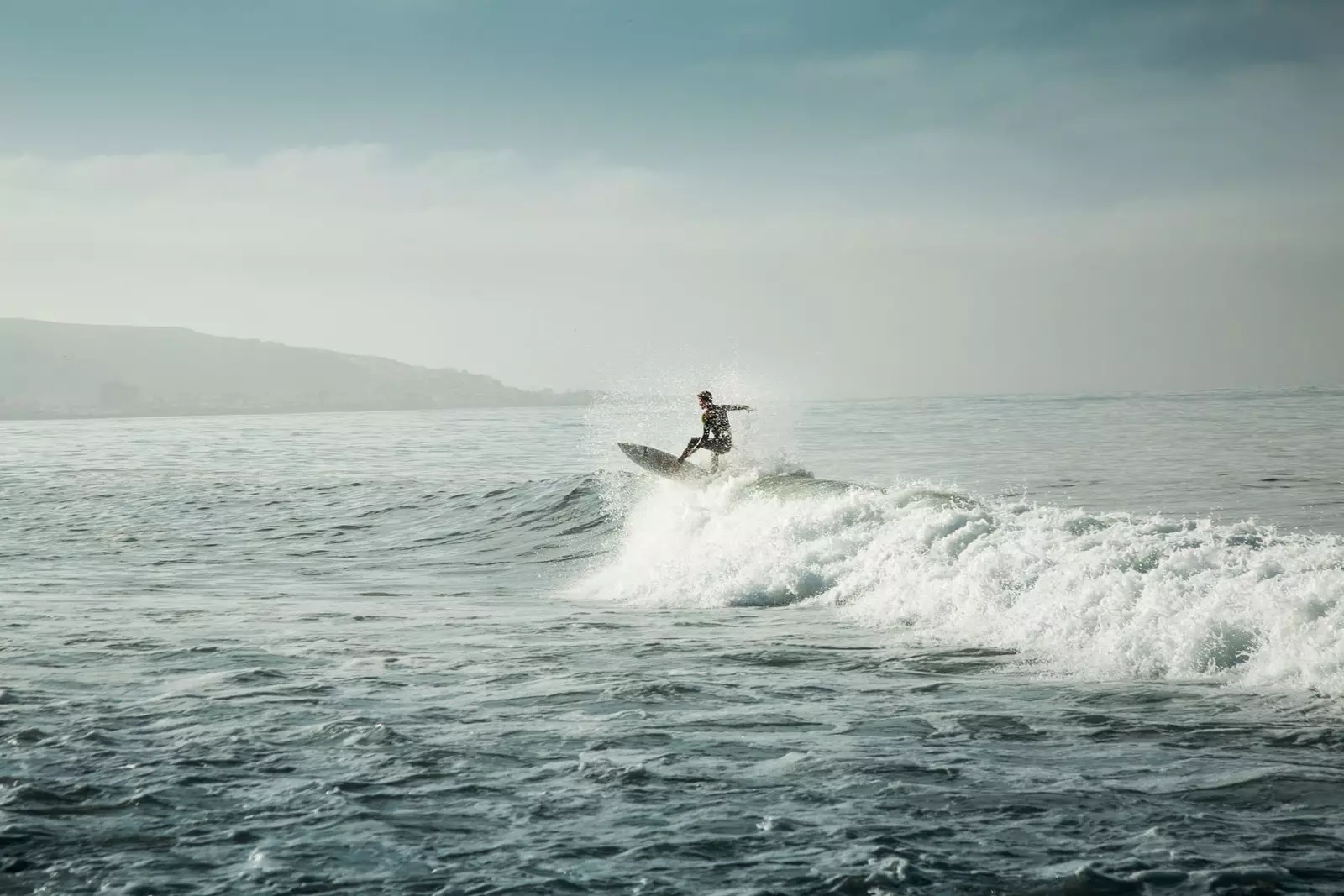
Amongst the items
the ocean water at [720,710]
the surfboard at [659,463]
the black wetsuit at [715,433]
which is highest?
the black wetsuit at [715,433]

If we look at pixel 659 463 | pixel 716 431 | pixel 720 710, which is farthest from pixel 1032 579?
pixel 659 463

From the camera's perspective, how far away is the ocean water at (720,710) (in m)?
5.40

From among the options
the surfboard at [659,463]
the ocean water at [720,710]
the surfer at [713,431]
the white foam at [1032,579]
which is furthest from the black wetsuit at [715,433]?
the white foam at [1032,579]

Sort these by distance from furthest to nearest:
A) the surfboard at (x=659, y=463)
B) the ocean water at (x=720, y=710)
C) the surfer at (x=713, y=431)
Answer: the surfboard at (x=659, y=463) → the surfer at (x=713, y=431) → the ocean water at (x=720, y=710)

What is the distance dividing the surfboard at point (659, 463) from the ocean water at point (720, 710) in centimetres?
305

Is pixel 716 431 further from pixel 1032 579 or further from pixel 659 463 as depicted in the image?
pixel 1032 579

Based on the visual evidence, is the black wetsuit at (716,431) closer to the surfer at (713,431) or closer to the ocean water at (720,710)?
the surfer at (713,431)

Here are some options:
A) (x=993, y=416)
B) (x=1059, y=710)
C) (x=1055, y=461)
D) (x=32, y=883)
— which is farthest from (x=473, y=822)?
(x=993, y=416)

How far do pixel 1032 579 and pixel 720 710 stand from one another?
506 cm

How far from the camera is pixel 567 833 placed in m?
5.77

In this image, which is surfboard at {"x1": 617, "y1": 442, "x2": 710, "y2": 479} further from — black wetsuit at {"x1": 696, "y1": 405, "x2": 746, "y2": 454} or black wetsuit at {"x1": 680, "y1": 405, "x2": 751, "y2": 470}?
black wetsuit at {"x1": 696, "y1": 405, "x2": 746, "y2": 454}

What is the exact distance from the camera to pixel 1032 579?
12047 mm

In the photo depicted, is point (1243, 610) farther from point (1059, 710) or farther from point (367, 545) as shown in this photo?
point (367, 545)

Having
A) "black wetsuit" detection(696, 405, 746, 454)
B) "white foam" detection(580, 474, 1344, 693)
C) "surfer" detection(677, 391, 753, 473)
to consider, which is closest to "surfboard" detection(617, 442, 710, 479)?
"surfer" detection(677, 391, 753, 473)
